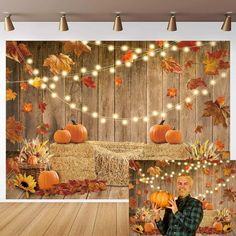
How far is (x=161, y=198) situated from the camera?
4781mm

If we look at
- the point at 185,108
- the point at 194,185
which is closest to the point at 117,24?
the point at 185,108

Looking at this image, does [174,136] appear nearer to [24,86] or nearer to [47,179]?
[47,179]

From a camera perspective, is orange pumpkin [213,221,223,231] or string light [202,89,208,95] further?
string light [202,89,208,95]

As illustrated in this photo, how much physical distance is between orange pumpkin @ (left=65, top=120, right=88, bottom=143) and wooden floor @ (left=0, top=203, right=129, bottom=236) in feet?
2.70

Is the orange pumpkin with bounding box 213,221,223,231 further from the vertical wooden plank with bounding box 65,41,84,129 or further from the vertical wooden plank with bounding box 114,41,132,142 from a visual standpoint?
the vertical wooden plank with bounding box 65,41,84,129

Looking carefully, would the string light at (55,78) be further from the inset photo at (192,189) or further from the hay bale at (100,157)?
the inset photo at (192,189)

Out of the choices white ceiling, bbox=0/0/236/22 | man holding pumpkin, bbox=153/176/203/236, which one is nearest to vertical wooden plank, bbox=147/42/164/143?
white ceiling, bbox=0/0/236/22

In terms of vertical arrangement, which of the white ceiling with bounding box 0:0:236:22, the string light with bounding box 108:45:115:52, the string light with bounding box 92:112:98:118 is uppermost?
the white ceiling with bounding box 0:0:236:22

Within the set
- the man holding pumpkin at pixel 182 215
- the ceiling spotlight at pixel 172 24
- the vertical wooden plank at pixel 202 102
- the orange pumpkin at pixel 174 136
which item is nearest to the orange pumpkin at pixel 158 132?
the orange pumpkin at pixel 174 136

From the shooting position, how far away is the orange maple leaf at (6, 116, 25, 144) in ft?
26.0

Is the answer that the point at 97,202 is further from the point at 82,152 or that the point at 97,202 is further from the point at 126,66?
the point at 126,66

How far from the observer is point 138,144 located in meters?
7.94

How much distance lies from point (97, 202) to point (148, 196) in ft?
9.58

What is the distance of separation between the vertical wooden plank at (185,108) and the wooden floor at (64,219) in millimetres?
1193
